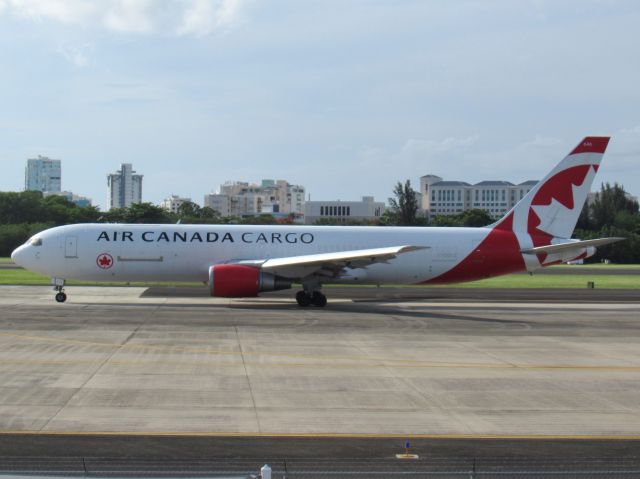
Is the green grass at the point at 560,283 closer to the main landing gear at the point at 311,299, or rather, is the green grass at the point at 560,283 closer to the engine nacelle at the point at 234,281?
the main landing gear at the point at 311,299

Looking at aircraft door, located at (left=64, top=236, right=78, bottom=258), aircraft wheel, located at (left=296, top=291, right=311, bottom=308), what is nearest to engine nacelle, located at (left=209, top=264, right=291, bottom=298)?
aircraft wheel, located at (left=296, top=291, right=311, bottom=308)

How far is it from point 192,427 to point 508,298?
3093cm

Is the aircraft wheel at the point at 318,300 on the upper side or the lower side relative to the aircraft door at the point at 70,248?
lower

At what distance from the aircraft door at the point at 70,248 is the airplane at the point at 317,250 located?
0.15ft

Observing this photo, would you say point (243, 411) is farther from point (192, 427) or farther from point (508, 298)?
point (508, 298)

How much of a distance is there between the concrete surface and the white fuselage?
3.51 metres

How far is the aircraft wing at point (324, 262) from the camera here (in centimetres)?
3341

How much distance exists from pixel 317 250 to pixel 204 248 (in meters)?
5.48

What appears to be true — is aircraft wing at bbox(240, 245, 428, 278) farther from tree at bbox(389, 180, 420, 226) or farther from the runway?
tree at bbox(389, 180, 420, 226)

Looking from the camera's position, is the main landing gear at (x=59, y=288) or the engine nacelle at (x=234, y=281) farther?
the main landing gear at (x=59, y=288)

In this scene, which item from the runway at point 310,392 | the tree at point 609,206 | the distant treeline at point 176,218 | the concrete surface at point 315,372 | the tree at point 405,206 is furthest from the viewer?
the tree at point 609,206

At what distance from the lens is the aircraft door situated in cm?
3481

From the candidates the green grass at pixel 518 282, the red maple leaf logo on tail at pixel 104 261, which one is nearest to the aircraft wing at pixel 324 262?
the red maple leaf logo on tail at pixel 104 261

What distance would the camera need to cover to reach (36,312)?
96.1 feet
